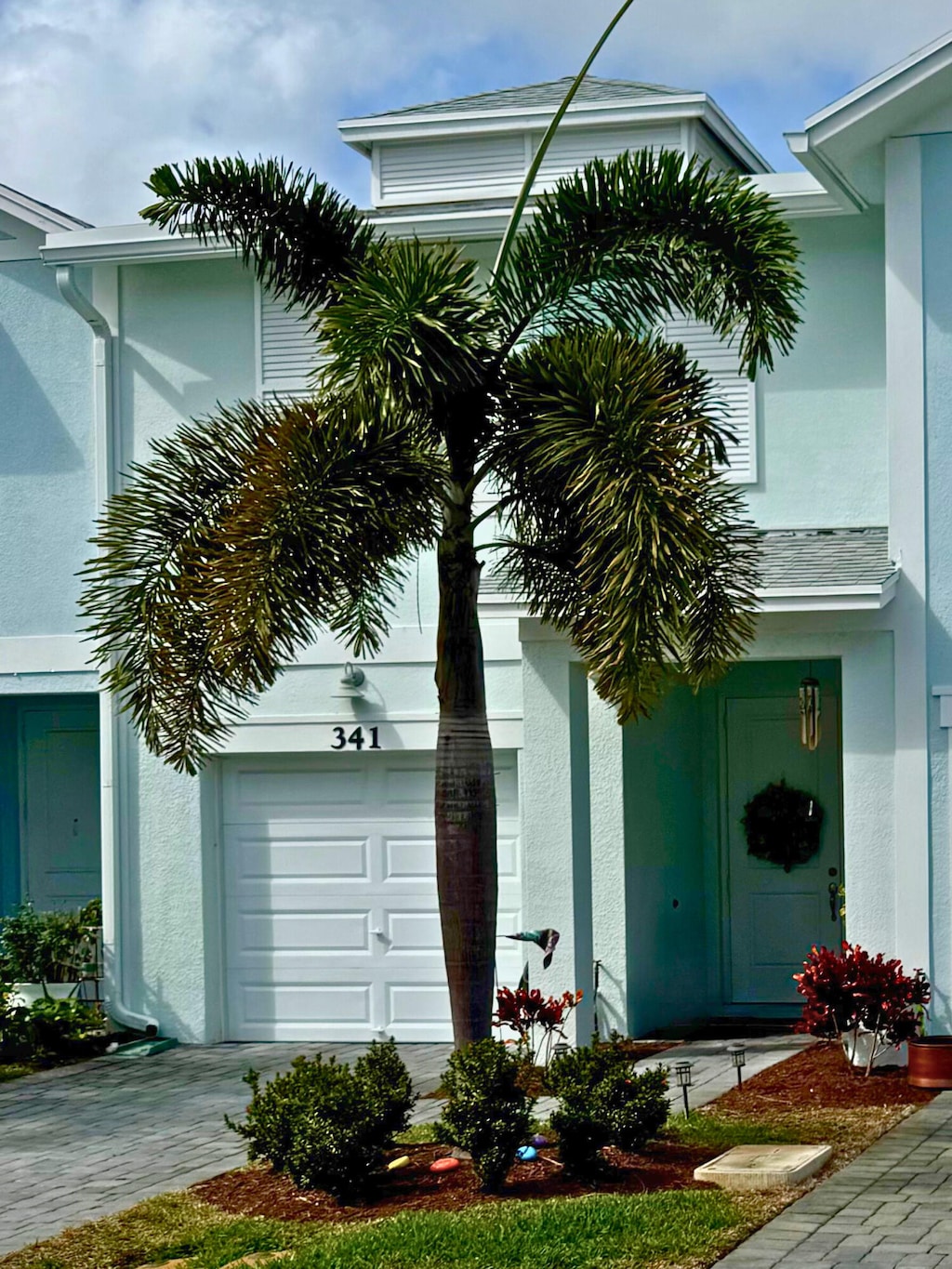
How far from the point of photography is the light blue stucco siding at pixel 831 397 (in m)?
13.7

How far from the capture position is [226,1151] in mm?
10289

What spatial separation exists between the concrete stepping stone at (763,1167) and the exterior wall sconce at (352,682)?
6296mm

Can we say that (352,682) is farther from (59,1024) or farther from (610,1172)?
(610,1172)

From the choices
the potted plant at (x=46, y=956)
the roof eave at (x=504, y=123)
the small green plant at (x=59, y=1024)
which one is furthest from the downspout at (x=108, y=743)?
the roof eave at (x=504, y=123)

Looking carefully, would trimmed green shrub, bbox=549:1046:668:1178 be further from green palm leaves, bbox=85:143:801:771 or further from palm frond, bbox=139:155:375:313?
palm frond, bbox=139:155:375:313

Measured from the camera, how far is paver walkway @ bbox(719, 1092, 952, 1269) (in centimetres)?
728

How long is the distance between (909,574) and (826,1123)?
4.11 meters

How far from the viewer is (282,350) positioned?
1485 cm

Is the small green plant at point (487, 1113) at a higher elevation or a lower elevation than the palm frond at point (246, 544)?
lower

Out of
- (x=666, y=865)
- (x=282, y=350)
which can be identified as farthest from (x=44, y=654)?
(x=666, y=865)

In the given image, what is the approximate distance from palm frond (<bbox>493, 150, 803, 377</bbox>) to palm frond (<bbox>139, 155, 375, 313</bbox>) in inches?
45.1

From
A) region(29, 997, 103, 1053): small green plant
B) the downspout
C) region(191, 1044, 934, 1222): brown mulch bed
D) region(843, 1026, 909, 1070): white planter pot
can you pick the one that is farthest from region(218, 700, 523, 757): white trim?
region(191, 1044, 934, 1222): brown mulch bed

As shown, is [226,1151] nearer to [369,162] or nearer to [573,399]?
[573,399]

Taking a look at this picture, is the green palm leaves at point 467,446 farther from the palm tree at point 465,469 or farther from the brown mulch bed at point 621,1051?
the brown mulch bed at point 621,1051
